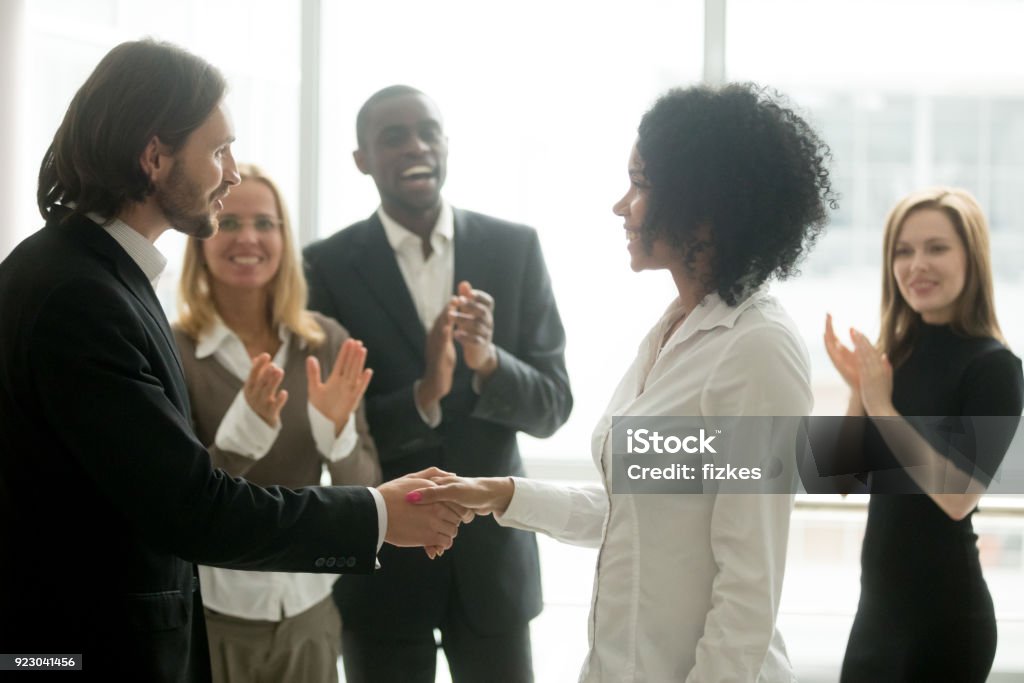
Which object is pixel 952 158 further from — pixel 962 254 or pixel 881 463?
pixel 881 463

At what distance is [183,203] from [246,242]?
782mm

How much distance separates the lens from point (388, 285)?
2.48 m

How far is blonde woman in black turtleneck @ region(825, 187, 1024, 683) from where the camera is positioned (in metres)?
2.28

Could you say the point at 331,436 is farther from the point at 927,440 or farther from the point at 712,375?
the point at 927,440

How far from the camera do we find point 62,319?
1408 millimetres

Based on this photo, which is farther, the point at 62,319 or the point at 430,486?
the point at 430,486

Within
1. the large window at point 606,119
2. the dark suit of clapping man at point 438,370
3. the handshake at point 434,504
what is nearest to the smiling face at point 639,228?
the handshake at point 434,504

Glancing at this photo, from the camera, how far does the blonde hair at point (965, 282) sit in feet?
8.11

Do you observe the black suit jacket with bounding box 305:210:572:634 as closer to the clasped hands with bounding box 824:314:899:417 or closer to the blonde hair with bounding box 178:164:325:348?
the blonde hair with bounding box 178:164:325:348

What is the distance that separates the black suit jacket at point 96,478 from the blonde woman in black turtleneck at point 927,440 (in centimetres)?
154

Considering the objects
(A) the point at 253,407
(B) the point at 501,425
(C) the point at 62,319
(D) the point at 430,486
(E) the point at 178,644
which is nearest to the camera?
(C) the point at 62,319

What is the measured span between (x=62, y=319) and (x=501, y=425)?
1231 millimetres

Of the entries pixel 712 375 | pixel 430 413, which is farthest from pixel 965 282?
pixel 430 413

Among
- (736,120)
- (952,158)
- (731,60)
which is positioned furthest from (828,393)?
(736,120)
